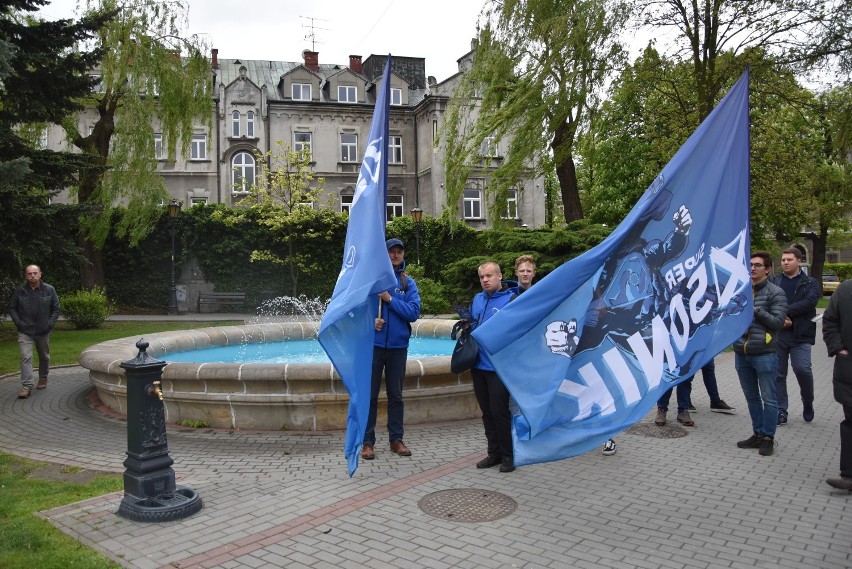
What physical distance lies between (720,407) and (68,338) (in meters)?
16.7

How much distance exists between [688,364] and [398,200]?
1522 inches

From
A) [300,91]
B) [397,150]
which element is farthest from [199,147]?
A: [397,150]

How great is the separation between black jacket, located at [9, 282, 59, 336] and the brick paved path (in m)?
2.63

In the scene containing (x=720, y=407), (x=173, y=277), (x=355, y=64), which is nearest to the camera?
(x=720, y=407)

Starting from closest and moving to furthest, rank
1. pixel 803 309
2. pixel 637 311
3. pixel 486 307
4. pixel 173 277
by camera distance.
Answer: pixel 637 311, pixel 486 307, pixel 803 309, pixel 173 277

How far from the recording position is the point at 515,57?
64.1ft

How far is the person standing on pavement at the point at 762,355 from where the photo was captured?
22.7 ft

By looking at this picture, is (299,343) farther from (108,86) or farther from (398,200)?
(398,200)

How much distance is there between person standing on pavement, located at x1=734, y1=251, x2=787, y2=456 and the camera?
22.7ft

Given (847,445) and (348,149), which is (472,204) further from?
(847,445)

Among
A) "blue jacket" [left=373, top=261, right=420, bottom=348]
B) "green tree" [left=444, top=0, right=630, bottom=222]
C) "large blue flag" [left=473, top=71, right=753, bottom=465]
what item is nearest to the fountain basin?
"blue jacket" [left=373, top=261, right=420, bottom=348]

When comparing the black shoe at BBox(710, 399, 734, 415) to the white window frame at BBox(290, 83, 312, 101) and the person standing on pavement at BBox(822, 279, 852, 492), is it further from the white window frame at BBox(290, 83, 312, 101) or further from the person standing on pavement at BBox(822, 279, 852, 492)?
the white window frame at BBox(290, 83, 312, 101)

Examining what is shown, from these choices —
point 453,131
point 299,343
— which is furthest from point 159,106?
point 299,343

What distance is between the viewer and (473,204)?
138 ft
